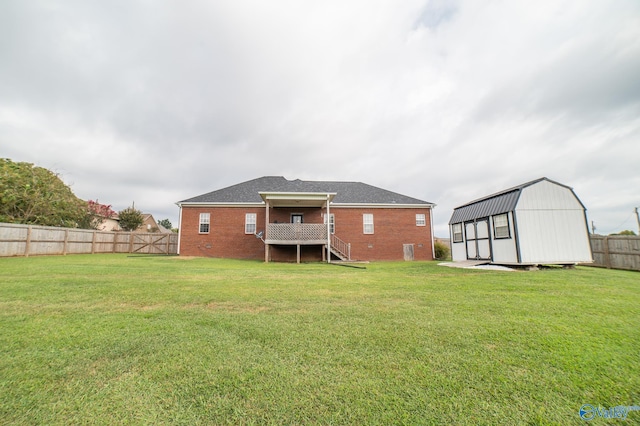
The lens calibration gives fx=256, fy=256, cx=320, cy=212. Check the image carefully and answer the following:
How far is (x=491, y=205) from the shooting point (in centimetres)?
1311

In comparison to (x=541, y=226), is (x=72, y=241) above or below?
below

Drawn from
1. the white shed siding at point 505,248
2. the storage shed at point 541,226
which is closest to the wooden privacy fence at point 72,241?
the white shed siding at point 505,248

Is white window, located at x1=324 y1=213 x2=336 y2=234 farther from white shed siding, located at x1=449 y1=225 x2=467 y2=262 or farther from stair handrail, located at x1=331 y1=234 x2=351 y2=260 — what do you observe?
white shed siding, located at x1=449 y1=225 x2=467 y2=262

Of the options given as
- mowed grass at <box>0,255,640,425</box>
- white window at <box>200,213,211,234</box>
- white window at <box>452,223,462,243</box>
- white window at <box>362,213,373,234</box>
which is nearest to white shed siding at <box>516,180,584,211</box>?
white window at <box>452,223,462,243</box>

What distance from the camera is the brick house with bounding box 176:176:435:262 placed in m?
19.8

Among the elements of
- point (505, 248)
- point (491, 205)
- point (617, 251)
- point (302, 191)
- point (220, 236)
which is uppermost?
point (302, 191)

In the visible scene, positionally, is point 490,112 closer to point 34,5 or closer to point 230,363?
point 230,363

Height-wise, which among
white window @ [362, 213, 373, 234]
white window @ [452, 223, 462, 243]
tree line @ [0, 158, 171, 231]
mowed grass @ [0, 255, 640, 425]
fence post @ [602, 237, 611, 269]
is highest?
tree line @ [0, 158, 171, 231]

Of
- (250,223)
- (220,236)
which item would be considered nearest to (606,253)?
(250,223)

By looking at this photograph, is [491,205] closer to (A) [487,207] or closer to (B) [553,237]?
(A) [487,207]

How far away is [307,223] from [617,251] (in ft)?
57.9

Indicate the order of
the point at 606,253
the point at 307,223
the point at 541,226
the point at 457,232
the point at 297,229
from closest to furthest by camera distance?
the point at 541,226
the point at 606,253
the point at 457,232
the point at 297,229
the point at 307,223

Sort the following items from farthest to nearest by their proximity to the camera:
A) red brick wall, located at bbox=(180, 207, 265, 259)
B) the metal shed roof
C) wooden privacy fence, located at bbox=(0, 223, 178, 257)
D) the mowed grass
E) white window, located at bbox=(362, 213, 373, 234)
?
white window, located at bbox=(362, 213, 373, 234), red brick wall, located at bbox=(180, 207, 265, 259), wooden privacy fence, located at bbox=(0, 223, 178, 257), the metal shed roof, the mowed grass

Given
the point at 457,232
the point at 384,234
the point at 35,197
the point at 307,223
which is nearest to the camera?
the point at 457,232
